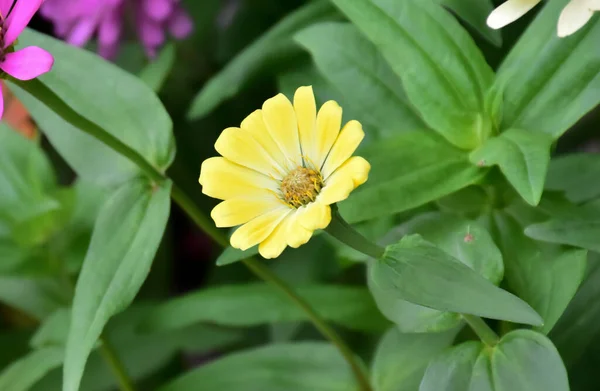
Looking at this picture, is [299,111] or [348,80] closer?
[299,111]

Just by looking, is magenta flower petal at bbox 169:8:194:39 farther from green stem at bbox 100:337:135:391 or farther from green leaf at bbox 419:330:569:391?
green leaf at bbox 419:330:569:391

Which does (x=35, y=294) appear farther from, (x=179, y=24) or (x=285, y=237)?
(x=285, y=237)

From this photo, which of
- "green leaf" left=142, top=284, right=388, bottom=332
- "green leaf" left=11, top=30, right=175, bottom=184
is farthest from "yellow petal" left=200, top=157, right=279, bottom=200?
"green leaf" left=142, top=284, right=388, bottom=332

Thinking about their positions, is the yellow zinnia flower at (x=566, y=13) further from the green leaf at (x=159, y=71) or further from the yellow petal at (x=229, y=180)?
the green leaf at (x=159, y=71)

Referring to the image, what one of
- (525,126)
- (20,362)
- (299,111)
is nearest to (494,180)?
(525,126)

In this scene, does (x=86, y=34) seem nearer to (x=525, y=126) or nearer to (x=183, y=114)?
(x=183, y=114)

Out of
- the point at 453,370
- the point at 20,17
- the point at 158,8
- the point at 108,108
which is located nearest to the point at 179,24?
the point at 158,8
